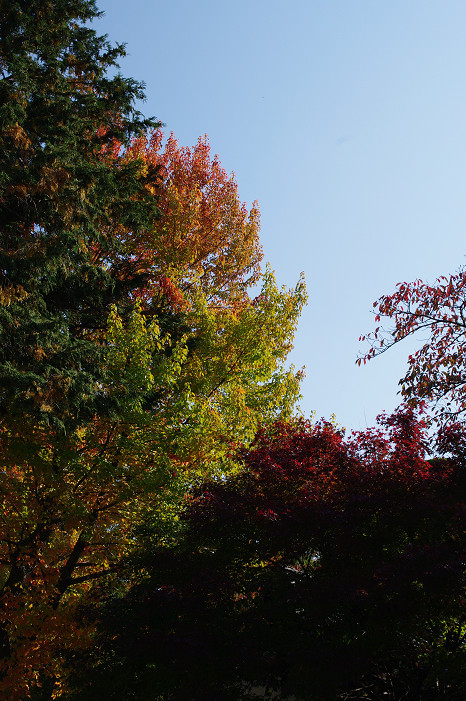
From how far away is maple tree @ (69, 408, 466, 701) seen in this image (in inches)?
242

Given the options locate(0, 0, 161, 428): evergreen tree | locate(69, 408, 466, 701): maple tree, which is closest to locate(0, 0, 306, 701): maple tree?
locate(0, 0, 161, 428): evergreen tree

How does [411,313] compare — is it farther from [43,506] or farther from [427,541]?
[43,506]

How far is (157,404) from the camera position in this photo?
41.1ft

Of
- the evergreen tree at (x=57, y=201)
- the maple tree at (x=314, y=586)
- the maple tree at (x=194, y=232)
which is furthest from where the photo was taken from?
the maple tree at (x=194, y=232)

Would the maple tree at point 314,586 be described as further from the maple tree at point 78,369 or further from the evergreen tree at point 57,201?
the evergreen tree at point 57,201

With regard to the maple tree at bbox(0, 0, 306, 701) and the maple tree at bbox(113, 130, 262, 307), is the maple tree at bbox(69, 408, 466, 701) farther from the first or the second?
the maple tree at bbox(113, 130, 262, 307)

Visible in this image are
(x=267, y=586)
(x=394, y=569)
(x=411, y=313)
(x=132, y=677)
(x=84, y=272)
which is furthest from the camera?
(x=84, y=272)

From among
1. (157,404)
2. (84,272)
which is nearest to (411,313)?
(157,404)

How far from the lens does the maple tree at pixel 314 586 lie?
20.2ft

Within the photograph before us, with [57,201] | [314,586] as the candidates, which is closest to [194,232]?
[57,201]

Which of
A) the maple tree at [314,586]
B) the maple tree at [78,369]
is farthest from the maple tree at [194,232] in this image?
the maple tree at [314,586]

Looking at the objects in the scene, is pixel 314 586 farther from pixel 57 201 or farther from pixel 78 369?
pixel 57 201

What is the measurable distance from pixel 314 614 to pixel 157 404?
275 inches

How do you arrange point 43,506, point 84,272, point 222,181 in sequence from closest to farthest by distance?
point 43,506, point 84,272, point 222,181
